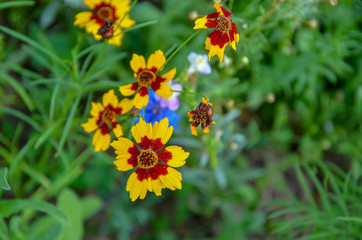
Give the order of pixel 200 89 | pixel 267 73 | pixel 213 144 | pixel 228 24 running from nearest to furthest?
1. pixel 228 24
2. pixel 213 144
3. pixel 200 89
4. pixel 267 73

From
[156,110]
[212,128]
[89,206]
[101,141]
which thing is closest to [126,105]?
[101,141]

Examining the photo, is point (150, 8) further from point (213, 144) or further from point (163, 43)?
point (213, 144)

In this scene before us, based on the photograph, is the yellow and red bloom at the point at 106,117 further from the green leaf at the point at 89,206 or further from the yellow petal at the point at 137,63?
the green leaf at the point at 89,206

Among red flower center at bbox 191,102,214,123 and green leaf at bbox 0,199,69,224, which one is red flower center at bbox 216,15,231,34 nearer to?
red flower center at bbox 191,102,214,123

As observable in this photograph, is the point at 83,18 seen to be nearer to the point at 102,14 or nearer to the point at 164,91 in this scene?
the point at 102,14

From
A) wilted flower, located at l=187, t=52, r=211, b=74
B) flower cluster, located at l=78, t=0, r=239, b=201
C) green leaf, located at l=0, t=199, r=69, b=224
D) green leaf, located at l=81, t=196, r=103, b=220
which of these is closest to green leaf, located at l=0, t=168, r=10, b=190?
green leaf, located at l=0, t=199, r=69, b=224

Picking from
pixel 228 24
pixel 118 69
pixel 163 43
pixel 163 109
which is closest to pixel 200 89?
pixel 163 43
